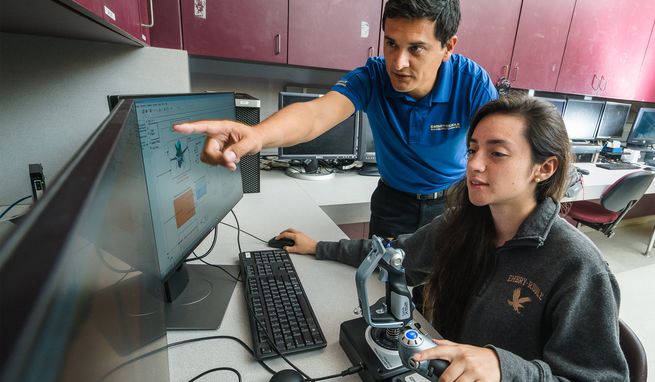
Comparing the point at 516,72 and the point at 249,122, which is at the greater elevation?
the point at 516,72

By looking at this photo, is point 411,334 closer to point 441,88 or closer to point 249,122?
point 441,88

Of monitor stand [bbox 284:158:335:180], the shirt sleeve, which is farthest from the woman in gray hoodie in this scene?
monitor stand [bbox 284:158:335:180]

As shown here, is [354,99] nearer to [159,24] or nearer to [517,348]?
[517,348]

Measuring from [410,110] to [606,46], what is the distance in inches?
99.6

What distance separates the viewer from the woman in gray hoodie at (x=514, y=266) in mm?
658

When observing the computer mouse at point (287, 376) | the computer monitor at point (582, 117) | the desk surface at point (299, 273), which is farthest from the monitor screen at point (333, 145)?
the computer monitor at point (582, 117)

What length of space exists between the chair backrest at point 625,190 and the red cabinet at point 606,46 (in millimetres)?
829

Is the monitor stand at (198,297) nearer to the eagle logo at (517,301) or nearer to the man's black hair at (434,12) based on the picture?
the eagle logo at (517,301)

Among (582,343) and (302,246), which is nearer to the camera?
(582,343)

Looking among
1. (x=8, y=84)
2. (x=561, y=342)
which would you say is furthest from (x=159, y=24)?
(x=561, y=342)

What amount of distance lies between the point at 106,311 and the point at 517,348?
894mm

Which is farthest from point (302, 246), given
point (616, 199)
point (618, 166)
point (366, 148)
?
point (618, 166)

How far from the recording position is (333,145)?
80.3 inches

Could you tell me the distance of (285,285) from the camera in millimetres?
858
